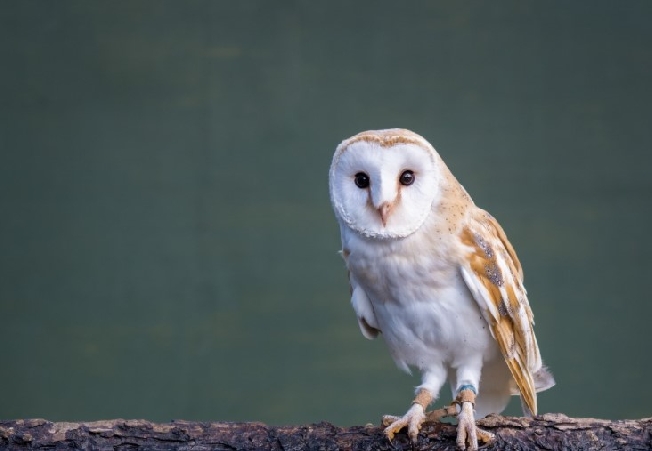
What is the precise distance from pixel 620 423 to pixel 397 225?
1.99 ft

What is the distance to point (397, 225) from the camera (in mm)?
1758

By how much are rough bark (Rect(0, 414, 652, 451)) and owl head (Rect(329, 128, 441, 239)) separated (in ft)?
1.36

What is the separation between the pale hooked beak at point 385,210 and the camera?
1.69 metres

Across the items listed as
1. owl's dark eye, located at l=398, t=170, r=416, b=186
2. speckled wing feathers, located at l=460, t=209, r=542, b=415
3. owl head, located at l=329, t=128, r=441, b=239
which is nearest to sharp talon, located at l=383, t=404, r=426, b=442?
speckled wing feathers, located at l=460, t=209, r=542, b=415

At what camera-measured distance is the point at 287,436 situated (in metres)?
1.78

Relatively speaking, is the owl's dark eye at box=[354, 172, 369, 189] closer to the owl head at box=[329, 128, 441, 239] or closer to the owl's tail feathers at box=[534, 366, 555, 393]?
the owl head at box=[329, 128, 441, 239]

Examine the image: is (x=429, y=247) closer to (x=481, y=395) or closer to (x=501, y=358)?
(x=501, y=358)

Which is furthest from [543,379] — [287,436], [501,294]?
[287,436]

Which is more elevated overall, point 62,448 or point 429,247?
point 429,247

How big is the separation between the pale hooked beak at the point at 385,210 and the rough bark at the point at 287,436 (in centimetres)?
44

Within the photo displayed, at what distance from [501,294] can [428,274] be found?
17cm

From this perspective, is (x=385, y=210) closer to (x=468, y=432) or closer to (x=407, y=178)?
(x=407, y=178)

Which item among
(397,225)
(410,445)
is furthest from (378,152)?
(410,445)

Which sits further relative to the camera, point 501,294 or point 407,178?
point 501,294
